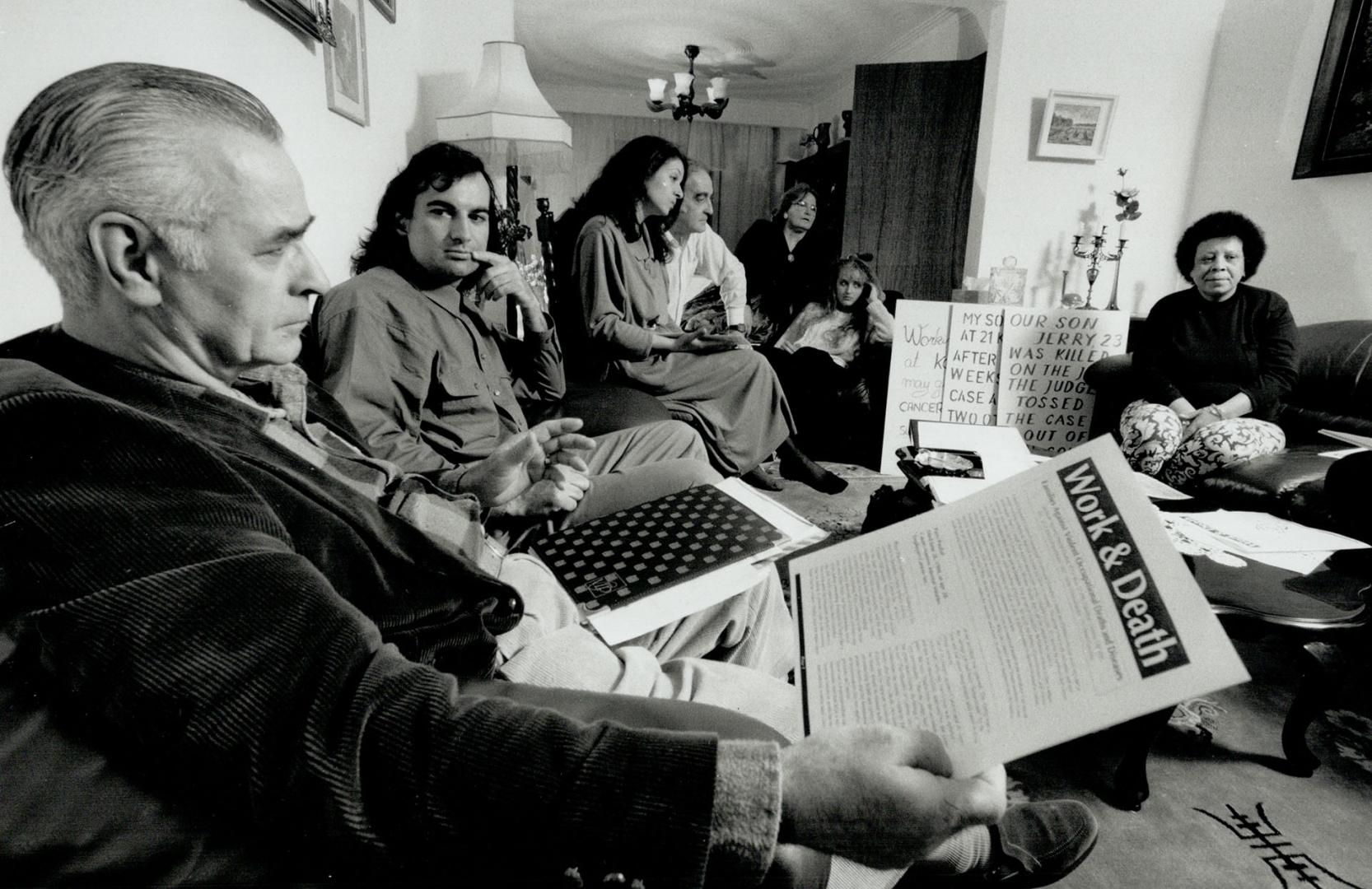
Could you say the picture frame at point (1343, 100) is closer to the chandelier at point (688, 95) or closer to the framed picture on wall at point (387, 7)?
the chandelier at point (688, 95)

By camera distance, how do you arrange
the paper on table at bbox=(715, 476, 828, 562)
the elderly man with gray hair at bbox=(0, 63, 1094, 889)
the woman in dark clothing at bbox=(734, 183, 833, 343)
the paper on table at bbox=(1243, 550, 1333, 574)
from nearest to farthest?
the elderly man with gray hair at bbox=(0, 63, 1094, 889) → the paper on table at bbox=(715, 476, 828, 562) → the paper on table at bbox=(1243, 550, 1333, 574) → the woman in dark clothing at bbox=(734, 183, 833, 343)

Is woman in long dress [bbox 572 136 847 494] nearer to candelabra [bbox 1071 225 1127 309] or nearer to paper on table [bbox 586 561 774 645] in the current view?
paper on table [bbox 586 561 774 645]

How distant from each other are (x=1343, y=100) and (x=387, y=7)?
3639mm

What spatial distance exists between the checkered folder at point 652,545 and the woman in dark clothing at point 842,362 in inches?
87.8

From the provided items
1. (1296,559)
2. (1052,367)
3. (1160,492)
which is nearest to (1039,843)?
(1296,559)

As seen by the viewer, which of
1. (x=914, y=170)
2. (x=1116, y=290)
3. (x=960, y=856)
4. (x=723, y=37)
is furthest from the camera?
Result: (x=723, y=37)

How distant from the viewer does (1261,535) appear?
145 cm

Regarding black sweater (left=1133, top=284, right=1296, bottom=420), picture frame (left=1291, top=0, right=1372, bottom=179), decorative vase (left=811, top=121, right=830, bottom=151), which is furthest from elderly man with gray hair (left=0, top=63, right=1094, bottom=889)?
decorative vase (left=811, top=121, right=830, bottom=151)

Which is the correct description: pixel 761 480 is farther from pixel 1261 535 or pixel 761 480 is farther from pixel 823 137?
pixel 823 137

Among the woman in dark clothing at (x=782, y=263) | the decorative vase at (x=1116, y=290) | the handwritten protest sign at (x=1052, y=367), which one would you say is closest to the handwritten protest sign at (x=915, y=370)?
the handwritten protest sign at (x=1052, y=367)

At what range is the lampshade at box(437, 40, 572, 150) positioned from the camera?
2.26m

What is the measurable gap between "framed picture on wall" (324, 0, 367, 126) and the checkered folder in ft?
4.51

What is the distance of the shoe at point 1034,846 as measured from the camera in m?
0.90

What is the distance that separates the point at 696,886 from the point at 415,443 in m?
1.11
